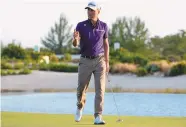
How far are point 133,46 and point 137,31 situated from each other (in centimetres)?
545

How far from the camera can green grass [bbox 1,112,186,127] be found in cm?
692

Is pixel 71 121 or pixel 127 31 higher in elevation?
pixel 127 31

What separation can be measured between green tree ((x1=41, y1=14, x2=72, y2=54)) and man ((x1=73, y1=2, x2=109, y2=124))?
152 ft

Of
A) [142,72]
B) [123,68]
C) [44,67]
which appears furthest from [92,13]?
[44,67]

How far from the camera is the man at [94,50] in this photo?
22.4 feet

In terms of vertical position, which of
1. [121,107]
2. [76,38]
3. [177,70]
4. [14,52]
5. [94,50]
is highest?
[76,38]

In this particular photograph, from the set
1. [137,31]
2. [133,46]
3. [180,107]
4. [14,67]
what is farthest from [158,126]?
[137,31]

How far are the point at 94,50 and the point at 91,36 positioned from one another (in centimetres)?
18

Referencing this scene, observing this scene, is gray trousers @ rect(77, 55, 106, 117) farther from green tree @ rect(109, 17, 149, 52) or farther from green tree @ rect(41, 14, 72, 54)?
green tree @ rect(41, 14, 72, 54)

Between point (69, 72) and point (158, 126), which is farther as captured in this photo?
point (69, 72)

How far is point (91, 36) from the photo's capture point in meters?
6.88

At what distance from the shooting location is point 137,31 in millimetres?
43125

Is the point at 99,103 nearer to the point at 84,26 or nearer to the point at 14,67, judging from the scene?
the point at 84,26

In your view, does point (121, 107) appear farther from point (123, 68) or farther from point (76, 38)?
point (123, 68)
